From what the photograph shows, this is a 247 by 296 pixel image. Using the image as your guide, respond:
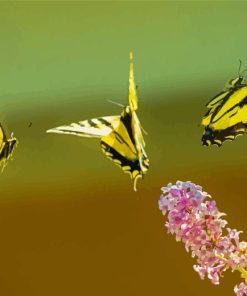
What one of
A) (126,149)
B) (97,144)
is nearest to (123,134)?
(126,149)

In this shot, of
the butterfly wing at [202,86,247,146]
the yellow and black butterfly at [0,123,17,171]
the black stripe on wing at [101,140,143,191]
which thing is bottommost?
the black stripe on wing at [101,140,143,191]

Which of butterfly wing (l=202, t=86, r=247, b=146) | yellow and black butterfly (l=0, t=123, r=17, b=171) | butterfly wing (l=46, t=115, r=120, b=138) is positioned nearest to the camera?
butterfly wing (l=202, t=86, r=247, b=146)

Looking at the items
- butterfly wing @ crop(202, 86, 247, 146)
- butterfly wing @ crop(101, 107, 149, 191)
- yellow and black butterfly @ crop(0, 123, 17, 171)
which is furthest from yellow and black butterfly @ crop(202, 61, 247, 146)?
yellow and black butterfly @ crop(0, 123, 17, 171)

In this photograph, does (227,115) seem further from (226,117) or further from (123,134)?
(123,134)

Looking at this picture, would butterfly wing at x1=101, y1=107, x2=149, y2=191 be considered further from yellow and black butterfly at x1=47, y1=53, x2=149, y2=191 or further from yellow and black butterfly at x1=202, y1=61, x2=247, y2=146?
yellow and black butterfly at x1=202, y1=61, x2=247, y2=146

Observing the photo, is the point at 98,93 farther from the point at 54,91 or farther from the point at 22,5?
the point at 22,5

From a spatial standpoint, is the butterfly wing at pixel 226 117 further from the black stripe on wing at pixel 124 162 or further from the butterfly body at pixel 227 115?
the black stripe on wing at pixel 124 162

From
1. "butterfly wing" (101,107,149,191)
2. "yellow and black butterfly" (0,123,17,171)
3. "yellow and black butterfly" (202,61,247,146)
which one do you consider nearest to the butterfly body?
"yellow and black butterfly" (202,61,247,146)

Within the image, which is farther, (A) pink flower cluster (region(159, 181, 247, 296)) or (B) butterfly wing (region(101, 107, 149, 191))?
(B) butterfly wing (region(101, 107, 149, 191))

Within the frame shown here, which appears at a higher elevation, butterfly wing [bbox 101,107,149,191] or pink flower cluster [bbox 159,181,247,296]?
butterfly wing [bbox 101,107,149,191]

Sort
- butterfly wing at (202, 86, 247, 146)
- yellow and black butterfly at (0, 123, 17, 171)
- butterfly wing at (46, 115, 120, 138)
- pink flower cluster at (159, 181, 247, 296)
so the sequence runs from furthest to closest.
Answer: yellow and black butterfly at (0, 123, 17, 171), butterfly wing at (46, 115, 120, 138), butterfly wing at (202, 86, 247, 146), pink flower cluster at (159, 181, 247, 296)
